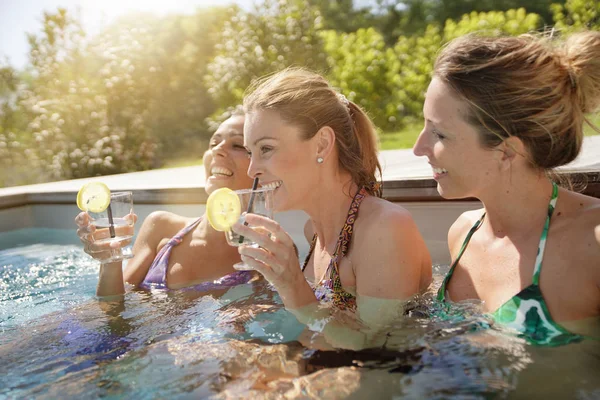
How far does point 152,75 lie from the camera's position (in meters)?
19.2

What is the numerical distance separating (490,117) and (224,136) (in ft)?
5.93

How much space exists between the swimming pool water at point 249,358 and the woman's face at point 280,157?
2.00 ft

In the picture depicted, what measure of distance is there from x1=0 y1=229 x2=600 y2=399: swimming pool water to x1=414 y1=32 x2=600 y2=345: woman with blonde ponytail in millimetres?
152

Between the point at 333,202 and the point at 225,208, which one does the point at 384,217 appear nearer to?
the point at 333,202

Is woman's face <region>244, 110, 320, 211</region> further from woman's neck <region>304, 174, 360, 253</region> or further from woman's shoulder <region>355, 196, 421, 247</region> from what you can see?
woman's shoulder <region>355, 196, 421, 247</region>

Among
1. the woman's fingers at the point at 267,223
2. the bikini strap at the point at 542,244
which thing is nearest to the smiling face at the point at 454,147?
the bikini strap at the point at 542,244

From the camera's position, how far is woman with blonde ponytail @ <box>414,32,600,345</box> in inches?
82.0

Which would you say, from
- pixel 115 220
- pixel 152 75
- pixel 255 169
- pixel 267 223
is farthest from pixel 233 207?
pixel 152 75

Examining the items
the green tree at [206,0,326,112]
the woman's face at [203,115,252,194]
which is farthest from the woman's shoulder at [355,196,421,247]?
the green tree at [206,0,326,112]

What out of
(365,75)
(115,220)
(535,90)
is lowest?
(115,220)

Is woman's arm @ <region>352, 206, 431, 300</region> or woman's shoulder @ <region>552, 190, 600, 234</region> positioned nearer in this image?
woman's shoulder @ <region>552, 190, 600, 234</region>

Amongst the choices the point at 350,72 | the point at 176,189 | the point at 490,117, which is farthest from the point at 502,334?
the point at 350,72

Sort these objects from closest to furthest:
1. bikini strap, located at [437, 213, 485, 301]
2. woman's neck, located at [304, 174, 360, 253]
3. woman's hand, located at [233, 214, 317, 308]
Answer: woman's hand, located at [233, 214, 317, 308] → bikini strap, located at [437, 213, 485, 301] → woman's neck, located at [304, 174, 360, 253]

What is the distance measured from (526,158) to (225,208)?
3.82ft
